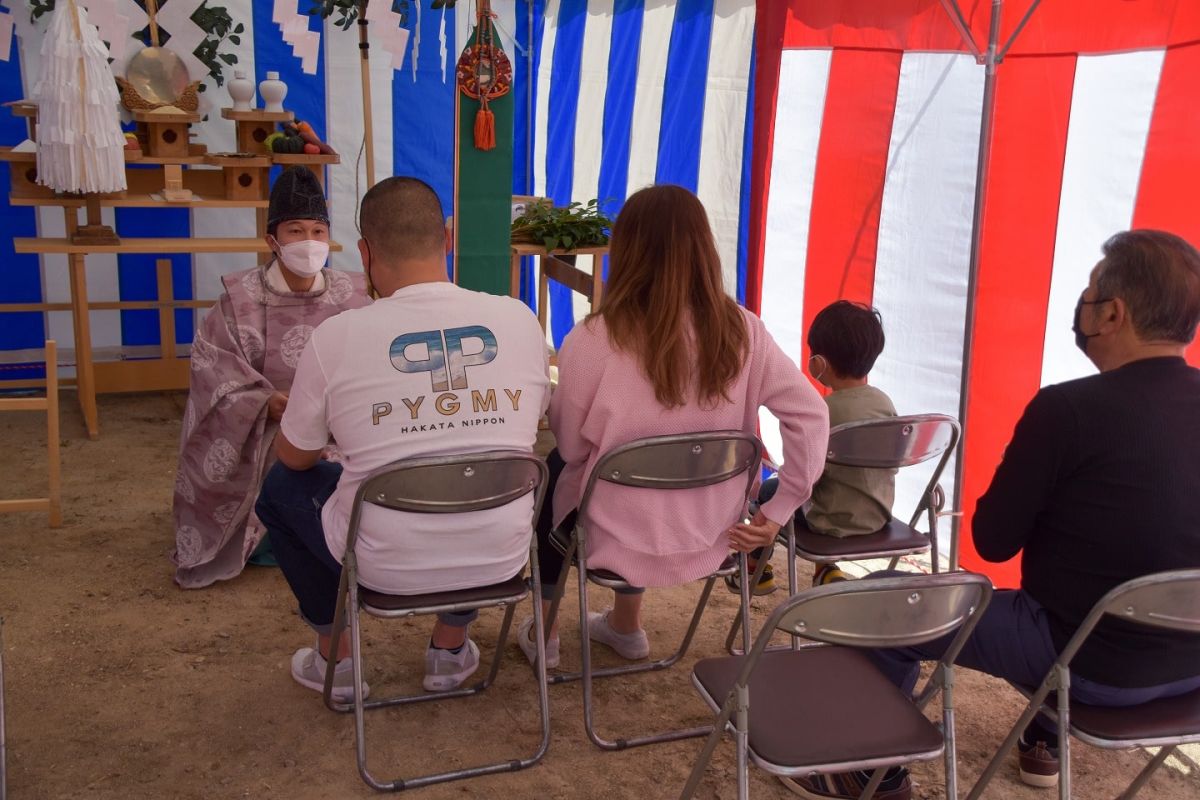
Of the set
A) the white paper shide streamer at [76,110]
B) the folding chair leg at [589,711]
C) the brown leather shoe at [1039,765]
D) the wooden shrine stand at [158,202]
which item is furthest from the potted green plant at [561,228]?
the brown leather shoe at [1039,765]

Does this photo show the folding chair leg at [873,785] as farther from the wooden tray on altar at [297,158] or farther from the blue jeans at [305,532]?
the wooden tray on altar at [297,158]

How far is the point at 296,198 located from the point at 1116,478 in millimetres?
2279

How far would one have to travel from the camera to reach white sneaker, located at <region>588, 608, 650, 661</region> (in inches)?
116

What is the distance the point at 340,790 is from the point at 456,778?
0.24 metres

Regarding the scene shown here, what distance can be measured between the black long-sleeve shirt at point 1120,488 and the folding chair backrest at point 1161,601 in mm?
93

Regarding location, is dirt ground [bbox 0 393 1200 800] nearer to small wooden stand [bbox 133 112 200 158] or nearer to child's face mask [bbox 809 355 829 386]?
child's face mask [bbox 809 355 829 386]

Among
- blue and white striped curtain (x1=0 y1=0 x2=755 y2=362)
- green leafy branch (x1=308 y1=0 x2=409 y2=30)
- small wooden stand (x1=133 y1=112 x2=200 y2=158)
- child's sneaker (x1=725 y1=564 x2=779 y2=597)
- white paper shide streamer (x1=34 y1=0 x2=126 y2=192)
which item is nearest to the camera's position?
child's sneaker (x1=725 y1=564 x2=779 y2=597)

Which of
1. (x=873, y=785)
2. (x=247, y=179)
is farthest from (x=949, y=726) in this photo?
(x=247, y=179)

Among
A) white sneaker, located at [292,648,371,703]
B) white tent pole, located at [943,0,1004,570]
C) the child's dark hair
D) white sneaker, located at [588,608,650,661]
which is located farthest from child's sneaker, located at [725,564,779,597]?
white sneaker, located at [292,648,371,703]

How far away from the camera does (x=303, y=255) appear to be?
10.5 ft

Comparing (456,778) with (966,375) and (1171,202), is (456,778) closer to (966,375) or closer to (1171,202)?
(966,375)

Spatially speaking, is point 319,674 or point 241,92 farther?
point 241,92

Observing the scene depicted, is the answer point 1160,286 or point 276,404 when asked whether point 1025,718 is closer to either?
point 1160,286

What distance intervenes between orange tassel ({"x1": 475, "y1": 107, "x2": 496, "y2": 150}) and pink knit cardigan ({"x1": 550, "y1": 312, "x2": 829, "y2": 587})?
1.54 meters
